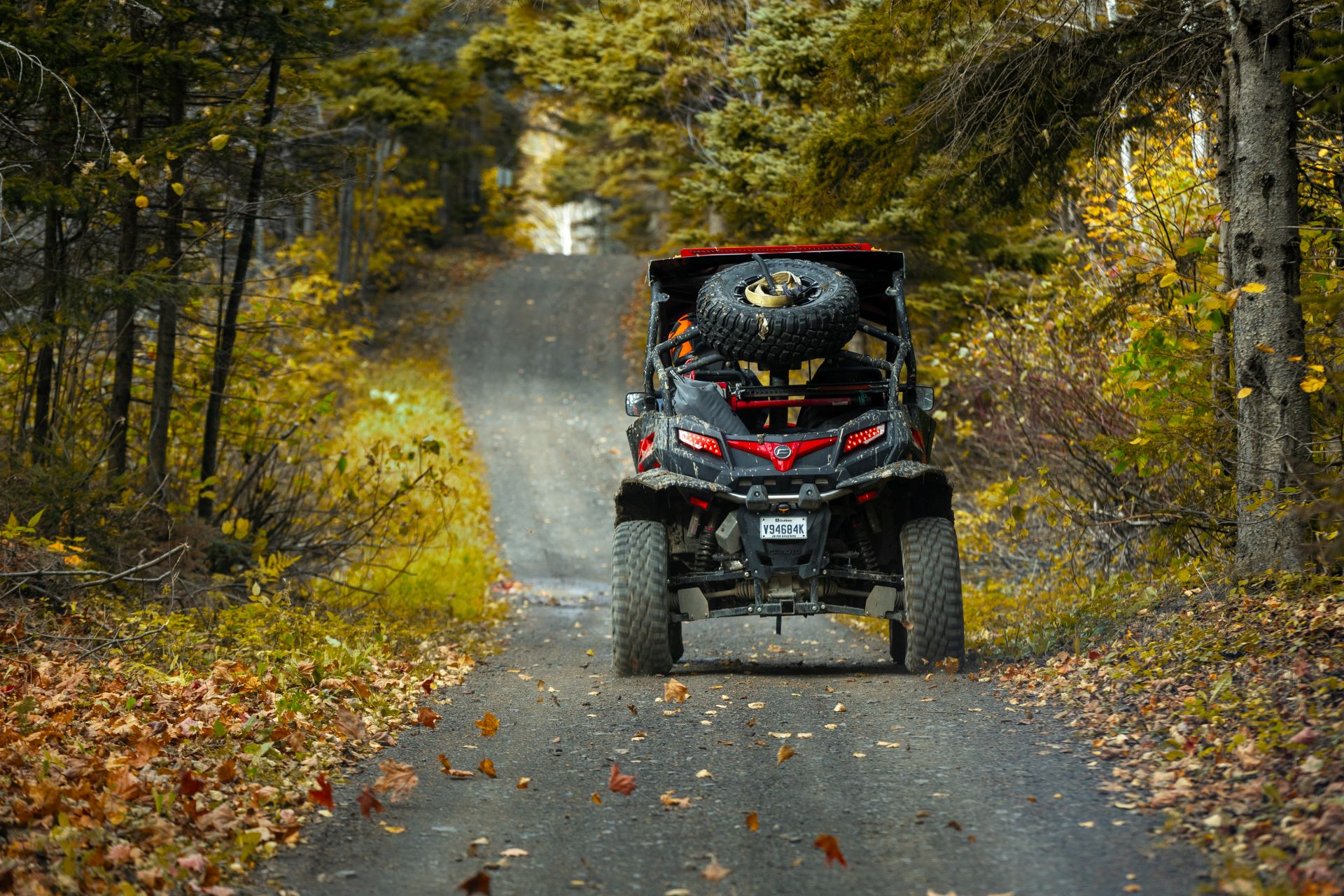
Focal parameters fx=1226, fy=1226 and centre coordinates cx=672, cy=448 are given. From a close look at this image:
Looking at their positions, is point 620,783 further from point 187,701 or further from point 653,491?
point 653,491

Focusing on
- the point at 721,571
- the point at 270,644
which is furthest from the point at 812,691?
the point at 270,644

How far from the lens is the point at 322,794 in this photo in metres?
5.11

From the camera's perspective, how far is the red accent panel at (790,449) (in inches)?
318

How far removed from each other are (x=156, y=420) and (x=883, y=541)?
6.37 m

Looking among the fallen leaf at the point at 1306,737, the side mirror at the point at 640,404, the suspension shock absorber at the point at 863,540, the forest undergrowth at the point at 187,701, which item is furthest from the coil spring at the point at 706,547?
the fallen leaf at the point at 1306,737

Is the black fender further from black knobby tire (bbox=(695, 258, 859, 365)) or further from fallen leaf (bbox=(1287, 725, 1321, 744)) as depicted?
fallen leaf (bbox=(1287, 725, 1321, 744))

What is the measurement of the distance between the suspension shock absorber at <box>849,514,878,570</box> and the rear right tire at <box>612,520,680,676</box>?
1.35 metres

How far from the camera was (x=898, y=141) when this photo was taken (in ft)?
29.0

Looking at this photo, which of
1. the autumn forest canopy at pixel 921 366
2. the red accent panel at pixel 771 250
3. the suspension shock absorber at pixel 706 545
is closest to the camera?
the autumn forest canopy at pixel 921 366

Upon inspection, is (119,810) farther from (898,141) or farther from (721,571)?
(898,141)

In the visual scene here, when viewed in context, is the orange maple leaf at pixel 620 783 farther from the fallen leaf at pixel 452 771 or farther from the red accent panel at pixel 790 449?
the red accent panel at pixel 790 449

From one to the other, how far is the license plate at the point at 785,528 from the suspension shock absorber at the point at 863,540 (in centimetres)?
66

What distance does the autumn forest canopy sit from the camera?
6.52 m

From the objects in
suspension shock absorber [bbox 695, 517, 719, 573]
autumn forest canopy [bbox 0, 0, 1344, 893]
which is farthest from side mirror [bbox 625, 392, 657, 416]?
autumn forest canopy [bbox 0, 0, 1344, 893]
